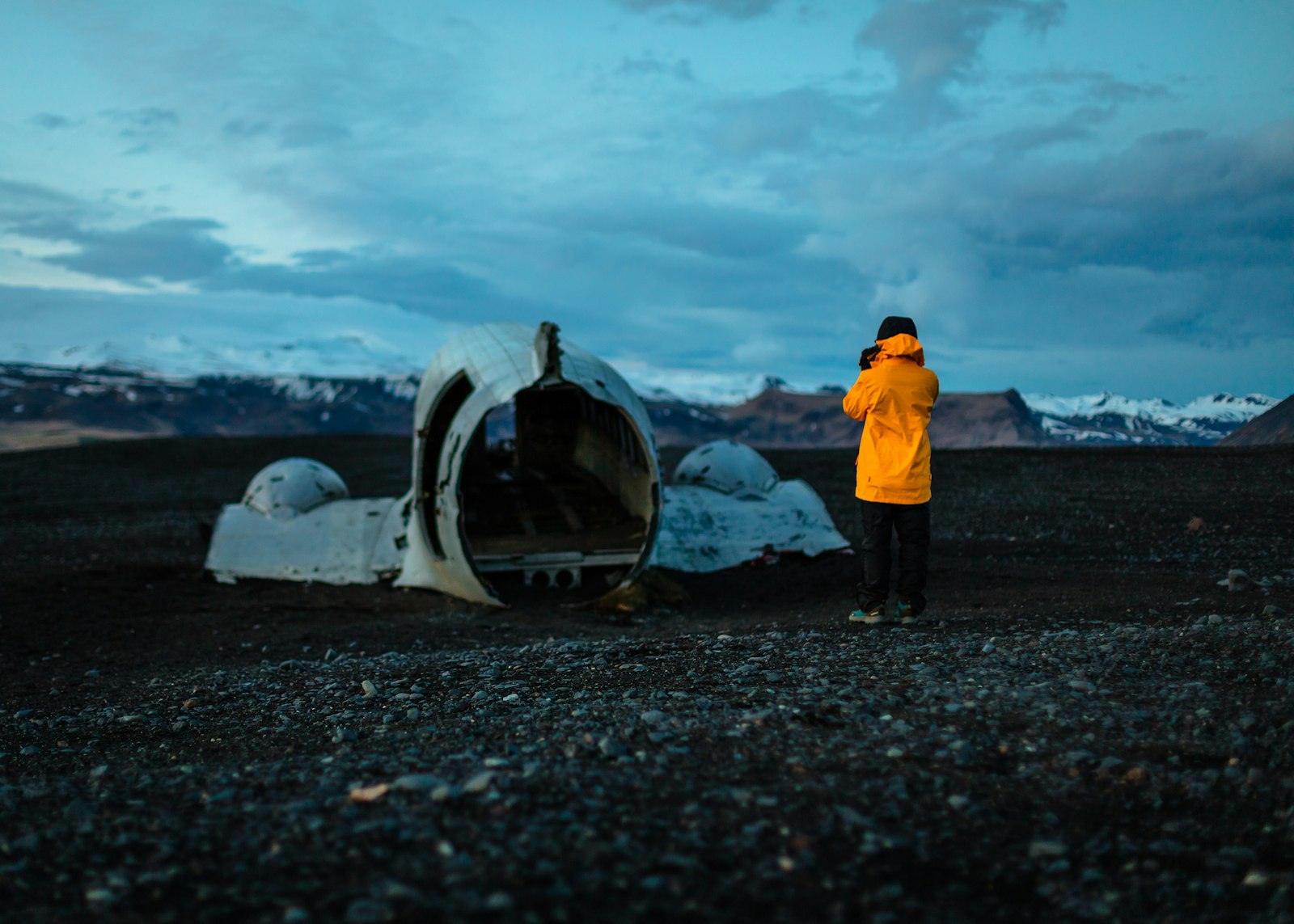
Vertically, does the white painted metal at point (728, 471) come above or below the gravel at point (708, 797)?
above

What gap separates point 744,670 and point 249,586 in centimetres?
869

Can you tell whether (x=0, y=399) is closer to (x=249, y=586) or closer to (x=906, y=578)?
(x=249, y=586)

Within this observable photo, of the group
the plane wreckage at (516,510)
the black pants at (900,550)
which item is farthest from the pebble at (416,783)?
the plane wreckage at (516,510)

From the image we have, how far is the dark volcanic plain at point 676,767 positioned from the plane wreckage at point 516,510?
5.27 feet

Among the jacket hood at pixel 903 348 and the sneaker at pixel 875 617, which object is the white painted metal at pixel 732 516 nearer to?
the sneaker at pixel 875 617

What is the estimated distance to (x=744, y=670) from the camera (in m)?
4.97

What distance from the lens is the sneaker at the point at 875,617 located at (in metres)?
6.65

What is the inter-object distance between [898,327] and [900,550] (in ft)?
5.59

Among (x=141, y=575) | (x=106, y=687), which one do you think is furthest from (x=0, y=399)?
(x=106, y=687)

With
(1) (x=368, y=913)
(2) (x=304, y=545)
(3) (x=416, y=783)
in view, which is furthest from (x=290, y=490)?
(1) (x=368, y=913)

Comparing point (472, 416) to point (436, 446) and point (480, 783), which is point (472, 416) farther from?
point (480, 783)

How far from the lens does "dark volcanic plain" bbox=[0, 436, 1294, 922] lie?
2.34 metres

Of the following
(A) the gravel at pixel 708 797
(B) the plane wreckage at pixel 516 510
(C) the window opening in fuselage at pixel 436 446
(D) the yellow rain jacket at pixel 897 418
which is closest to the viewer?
(A) the gravel at pixel 708 797

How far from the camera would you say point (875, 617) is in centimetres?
665
